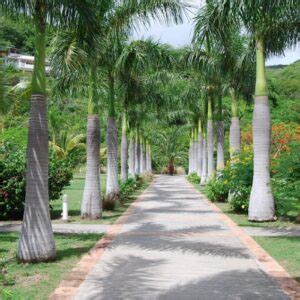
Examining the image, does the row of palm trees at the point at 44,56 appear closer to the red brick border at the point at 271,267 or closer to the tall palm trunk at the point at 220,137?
the red brick border at the point at 271,267

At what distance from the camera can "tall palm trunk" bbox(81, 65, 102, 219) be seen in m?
16.0

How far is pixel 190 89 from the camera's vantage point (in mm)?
29766

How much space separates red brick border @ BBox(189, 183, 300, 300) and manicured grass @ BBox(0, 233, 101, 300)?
3.24 meters

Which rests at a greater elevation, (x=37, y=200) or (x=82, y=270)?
(x=37, y=200)

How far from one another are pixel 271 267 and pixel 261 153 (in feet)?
22.3

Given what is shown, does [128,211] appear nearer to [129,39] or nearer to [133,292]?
[129,39]

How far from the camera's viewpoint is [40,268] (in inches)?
342

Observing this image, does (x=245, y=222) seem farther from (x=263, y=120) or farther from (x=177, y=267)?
(x=177, y=267)

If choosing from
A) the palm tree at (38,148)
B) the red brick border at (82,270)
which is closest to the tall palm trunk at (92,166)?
the red brick border at (82,270)

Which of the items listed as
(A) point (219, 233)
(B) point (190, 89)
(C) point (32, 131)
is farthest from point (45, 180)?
(B) point (190, 89)

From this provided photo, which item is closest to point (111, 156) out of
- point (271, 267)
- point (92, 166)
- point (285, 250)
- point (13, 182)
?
point (92, 166)

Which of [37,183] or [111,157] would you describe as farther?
[111,157]

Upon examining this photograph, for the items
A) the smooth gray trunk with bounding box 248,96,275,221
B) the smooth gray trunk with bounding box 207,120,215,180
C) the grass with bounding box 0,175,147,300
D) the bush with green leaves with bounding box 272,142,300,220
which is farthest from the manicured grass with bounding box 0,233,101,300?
the smooth gray trunk with bounding box 207,120,215,180

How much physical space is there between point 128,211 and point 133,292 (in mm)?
11601
